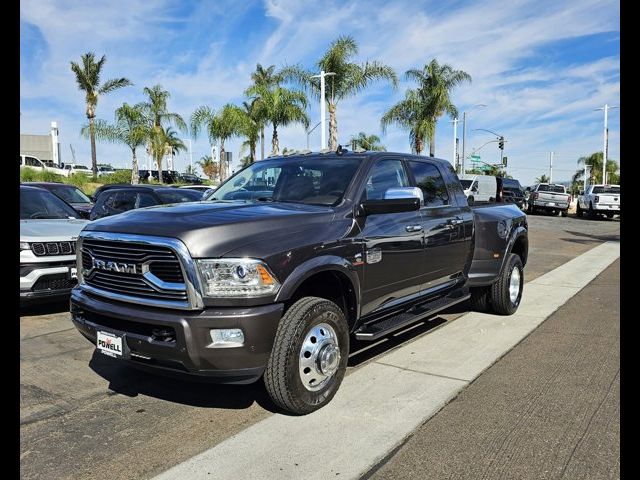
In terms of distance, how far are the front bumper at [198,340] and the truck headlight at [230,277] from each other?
107mm

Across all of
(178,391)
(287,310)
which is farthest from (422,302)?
(178,391)

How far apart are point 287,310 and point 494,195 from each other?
24.4 m

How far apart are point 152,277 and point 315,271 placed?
42.7 inches

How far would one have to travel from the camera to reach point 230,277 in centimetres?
324

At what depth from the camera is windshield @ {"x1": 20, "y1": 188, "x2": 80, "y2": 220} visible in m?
7.59

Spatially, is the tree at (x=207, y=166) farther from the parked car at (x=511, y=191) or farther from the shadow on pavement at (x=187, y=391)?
the shadow on pavement at (x=187, y=391)

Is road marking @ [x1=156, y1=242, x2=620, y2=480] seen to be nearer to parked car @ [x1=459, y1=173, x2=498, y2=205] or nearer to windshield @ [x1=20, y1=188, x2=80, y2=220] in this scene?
windshield @ [x1=20, y1=188, x2=80, y2=220]

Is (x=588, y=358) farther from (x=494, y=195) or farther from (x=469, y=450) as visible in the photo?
(x=494, y=195)

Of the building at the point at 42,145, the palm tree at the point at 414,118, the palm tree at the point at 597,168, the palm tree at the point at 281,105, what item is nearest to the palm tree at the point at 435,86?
the palm tree at the point at 414,118

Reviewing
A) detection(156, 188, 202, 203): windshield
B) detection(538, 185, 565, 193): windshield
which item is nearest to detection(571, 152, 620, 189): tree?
detection(538, 185, 565, 193): windshield

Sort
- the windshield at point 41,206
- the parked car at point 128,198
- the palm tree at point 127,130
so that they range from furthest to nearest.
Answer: the palm tree at point 127,130, the parked car at point 128,198, the windshield at point 41,206

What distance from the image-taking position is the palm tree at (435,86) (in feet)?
105

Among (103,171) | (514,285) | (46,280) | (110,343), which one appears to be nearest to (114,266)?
(110,343)

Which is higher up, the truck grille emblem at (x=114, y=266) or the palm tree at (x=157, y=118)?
the palm tree at (x=157, y=118)
